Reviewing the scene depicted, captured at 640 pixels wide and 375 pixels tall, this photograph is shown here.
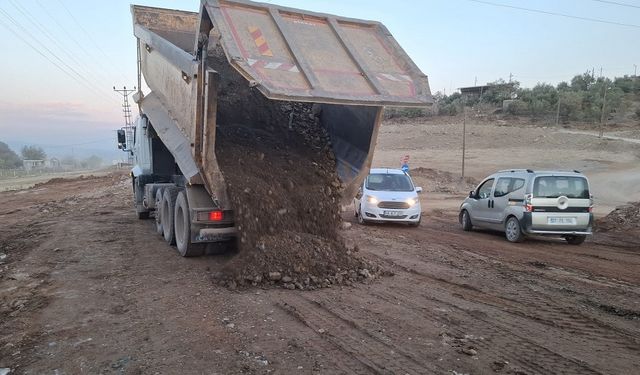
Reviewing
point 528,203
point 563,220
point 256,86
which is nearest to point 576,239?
point 563,220

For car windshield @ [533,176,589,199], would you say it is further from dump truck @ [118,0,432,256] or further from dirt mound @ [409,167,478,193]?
dirt mound @ [409,167,478,193]

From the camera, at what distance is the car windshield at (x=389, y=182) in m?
13.3

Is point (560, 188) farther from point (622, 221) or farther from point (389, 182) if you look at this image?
point (389, 182)

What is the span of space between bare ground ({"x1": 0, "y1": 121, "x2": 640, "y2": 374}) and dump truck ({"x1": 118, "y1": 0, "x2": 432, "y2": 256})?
1110mm

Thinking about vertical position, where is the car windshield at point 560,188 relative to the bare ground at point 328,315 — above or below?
above

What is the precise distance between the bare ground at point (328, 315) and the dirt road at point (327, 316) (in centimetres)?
2

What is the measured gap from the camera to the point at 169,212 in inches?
353

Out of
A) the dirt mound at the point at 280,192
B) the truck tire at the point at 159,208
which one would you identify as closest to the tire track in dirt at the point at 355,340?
the dirt mound at the point at 280,192

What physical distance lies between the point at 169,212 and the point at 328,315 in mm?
4821

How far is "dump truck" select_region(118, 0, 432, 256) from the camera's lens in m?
5.91

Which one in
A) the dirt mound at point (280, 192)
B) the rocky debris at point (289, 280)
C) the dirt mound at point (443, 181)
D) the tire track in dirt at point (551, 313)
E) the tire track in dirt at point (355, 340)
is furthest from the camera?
the dirt mound at point (443, 181)

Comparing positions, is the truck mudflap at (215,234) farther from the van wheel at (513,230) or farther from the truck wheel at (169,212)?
the van wheel at (513,230)

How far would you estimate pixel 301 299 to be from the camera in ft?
18.8

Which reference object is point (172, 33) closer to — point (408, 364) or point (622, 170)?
point (408, 364)
